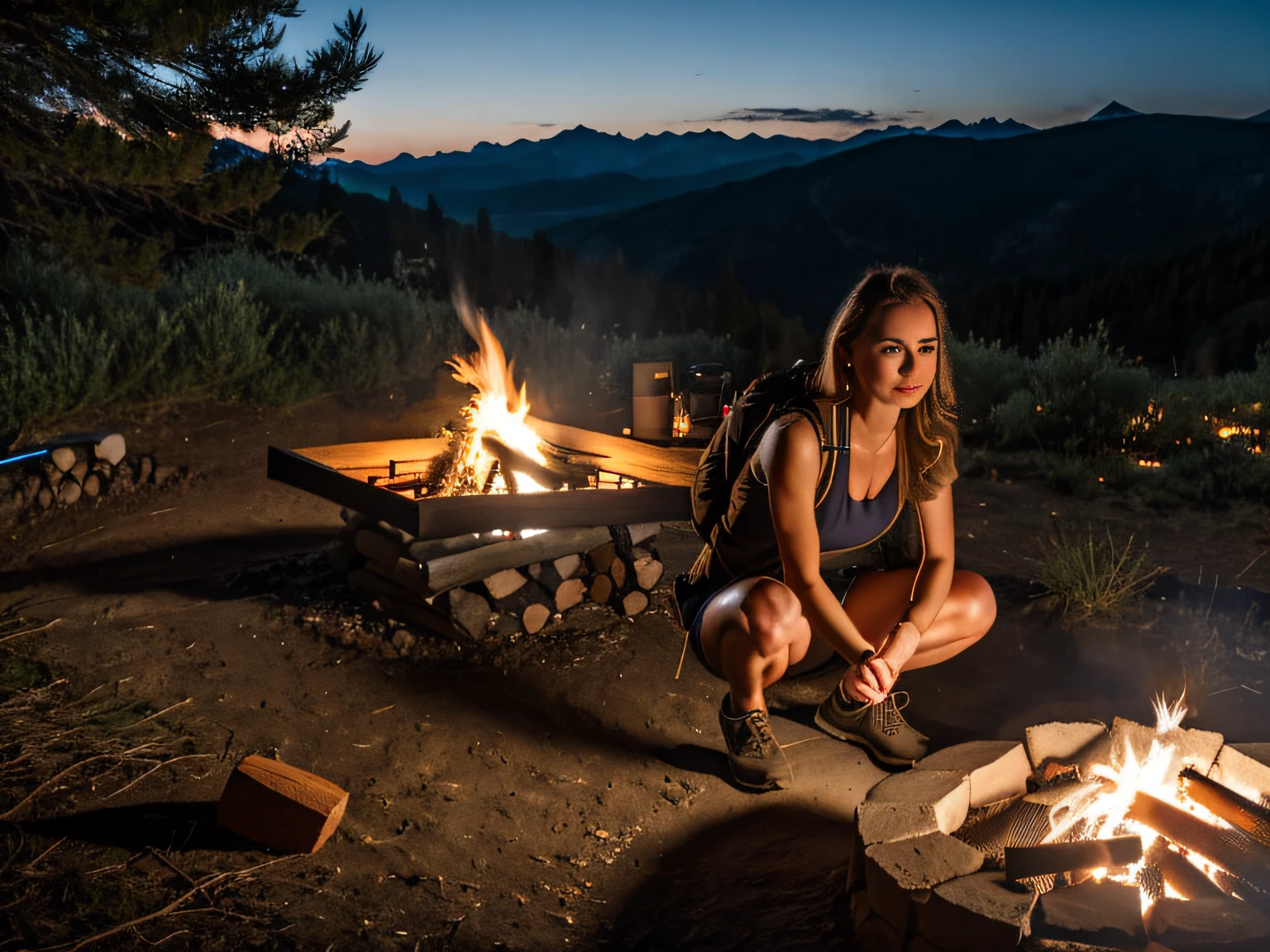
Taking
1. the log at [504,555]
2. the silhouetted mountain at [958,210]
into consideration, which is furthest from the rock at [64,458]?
the silhouetted mountain at [958,210]

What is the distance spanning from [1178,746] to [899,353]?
1511 millimetres

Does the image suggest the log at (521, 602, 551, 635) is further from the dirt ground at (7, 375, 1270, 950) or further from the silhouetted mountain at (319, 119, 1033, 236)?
the silhouetted mountain at (319, 119, 1033, 236)

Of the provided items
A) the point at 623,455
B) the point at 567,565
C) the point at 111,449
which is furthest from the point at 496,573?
the point at 111,449

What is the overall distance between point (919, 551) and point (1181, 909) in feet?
3.77

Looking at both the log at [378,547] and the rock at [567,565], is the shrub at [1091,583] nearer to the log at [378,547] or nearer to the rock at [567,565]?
the rock at [567,565]

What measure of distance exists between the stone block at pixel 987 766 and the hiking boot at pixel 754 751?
547mm

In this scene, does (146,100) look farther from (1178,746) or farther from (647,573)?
(1178,746)

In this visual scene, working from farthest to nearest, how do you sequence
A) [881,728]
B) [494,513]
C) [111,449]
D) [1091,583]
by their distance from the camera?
[111,449] < [1091,583] < [494,513] < [881,728]

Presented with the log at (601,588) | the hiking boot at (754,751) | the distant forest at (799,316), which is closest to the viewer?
the hiking boot at (754,751)

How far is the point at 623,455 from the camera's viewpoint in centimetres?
532

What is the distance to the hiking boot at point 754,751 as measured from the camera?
306cm

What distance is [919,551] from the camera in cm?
292

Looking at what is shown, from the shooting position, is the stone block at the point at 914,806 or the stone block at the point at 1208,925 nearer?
the stone block at the point at 1208,925

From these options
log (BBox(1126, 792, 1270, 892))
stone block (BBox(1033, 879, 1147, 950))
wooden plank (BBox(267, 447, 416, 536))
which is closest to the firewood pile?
wooden plank (BBox(267, 447, 416, 536))
